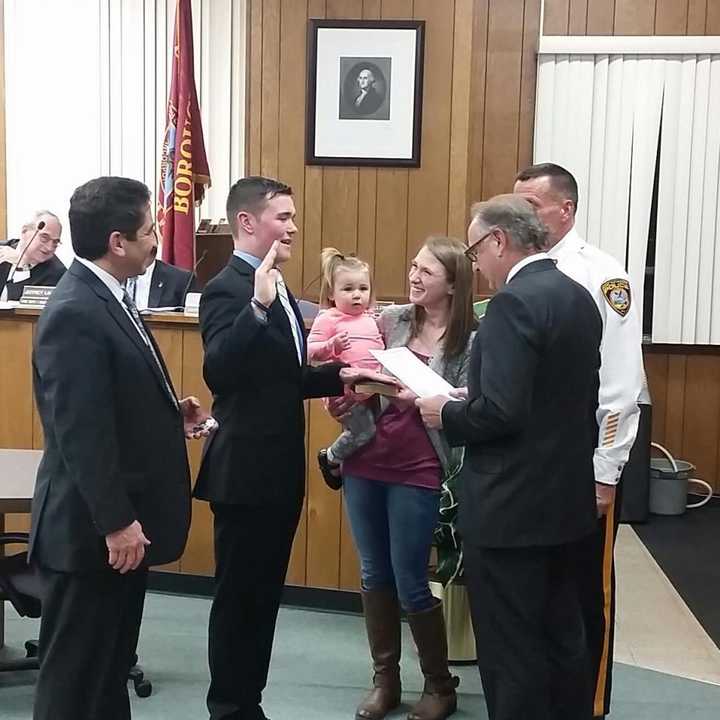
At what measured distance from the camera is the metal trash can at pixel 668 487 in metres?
5.52

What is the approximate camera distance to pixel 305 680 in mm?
3262

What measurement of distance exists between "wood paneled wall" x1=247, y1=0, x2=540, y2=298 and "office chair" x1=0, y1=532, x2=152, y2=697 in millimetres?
2341

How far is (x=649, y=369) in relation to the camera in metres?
5.83

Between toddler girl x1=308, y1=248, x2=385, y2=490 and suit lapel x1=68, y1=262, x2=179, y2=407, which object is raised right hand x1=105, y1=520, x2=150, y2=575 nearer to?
suit lapel x1=68, y1=262, x2=179, y2=407

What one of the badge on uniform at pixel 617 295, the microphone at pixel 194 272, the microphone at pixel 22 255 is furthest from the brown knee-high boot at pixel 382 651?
the microphone at pixel 22 255

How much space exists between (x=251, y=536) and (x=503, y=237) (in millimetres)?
939

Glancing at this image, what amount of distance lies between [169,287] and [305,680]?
194 centimetres

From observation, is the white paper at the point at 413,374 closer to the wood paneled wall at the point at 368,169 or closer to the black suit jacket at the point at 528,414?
the black suit jacket at the point at 528,414

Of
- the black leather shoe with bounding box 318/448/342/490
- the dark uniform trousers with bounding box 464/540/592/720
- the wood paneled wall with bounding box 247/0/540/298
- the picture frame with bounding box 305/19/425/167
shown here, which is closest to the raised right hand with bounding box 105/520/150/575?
the dark uniform trousers with bounding box 464/540/592/720

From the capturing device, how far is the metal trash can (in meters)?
5.52

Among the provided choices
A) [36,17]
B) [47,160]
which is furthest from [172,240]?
[36,17]

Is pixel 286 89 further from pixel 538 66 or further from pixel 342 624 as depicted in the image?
pixel 342 624

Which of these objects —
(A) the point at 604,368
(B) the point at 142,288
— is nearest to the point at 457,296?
(A) the point at 604,368

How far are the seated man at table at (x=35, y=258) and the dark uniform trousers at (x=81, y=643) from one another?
2.53 meters
